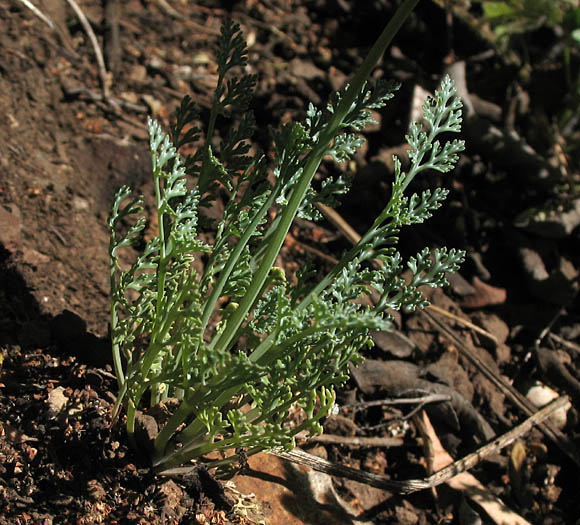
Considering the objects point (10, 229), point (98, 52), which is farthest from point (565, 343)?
point (98, 52)

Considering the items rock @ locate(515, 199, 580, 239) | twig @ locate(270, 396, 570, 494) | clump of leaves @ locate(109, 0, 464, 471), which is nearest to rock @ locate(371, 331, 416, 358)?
twig @ locate(270, 396, 570, 494)

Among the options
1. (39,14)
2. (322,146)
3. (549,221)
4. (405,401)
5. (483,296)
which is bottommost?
(405,401)

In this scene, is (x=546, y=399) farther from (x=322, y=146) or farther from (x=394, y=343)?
(x=322, y=146)

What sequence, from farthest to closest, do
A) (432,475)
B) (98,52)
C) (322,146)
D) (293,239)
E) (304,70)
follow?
(304,70), (98,52), (293,239), (432,475), (322,146)

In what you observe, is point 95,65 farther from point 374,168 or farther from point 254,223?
point 254,223

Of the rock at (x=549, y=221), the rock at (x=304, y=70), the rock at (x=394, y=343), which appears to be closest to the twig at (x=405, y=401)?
the rock at (x=394, y=343)

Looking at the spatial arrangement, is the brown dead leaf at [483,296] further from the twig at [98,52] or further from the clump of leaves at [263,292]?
the twig at [98,52]

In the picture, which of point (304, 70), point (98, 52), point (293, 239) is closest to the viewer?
point (293, 239)

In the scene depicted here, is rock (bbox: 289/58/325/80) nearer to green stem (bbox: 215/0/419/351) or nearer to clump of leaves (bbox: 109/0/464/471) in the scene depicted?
clump of leaves (bbox: 109/0/464/471)
